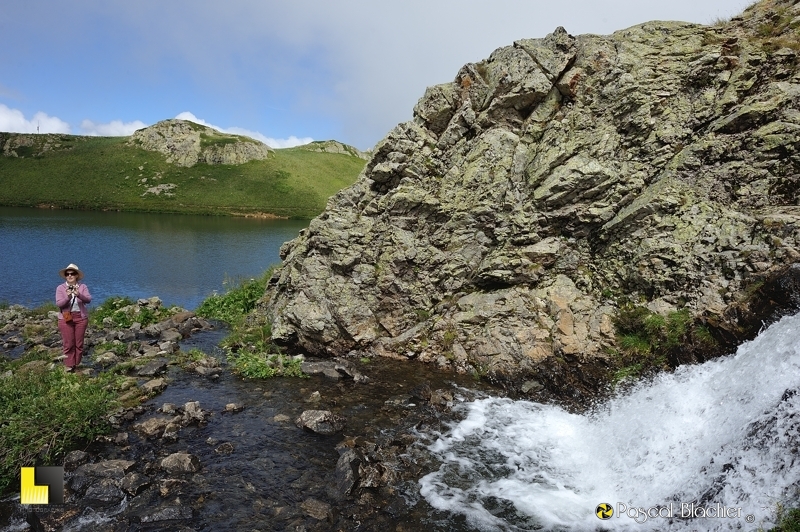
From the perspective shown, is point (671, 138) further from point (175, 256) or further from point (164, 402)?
point (175, 256)

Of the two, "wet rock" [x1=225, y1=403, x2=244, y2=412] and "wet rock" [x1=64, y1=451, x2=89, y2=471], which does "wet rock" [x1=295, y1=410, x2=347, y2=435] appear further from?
"wet rock" [x1=64, y1=451, x2=89, y2=471]

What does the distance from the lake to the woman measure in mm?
17317

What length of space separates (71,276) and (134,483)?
1179 cm

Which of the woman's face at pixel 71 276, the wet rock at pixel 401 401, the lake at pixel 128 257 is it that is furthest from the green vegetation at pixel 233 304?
the wet rock at pixel 401 401

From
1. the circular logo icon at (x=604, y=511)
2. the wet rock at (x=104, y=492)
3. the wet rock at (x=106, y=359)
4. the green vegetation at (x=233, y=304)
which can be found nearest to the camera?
the circular logo icon at (x=604, y=511)

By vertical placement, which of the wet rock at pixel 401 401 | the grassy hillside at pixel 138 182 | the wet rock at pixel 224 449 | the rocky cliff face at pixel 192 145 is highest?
the rocky cliff face at pixel 192 145

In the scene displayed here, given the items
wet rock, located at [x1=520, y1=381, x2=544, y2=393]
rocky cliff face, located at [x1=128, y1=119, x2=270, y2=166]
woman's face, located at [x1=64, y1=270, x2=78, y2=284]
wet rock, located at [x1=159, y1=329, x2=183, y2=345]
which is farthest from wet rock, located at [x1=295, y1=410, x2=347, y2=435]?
rocky cliff face, located at [x1=128, y1=119, x2=270, y2=166]

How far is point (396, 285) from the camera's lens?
79.3 feet

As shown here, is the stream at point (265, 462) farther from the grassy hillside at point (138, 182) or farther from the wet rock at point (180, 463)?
the grassy hillside at point (138, 182)

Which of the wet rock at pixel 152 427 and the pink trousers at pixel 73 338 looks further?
the pink trousers at pixel 73 338

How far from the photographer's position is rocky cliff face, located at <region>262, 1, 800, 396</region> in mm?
18406

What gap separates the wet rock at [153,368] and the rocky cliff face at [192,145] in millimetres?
169903

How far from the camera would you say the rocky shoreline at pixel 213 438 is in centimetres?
1136

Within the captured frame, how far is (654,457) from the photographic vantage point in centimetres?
1298
